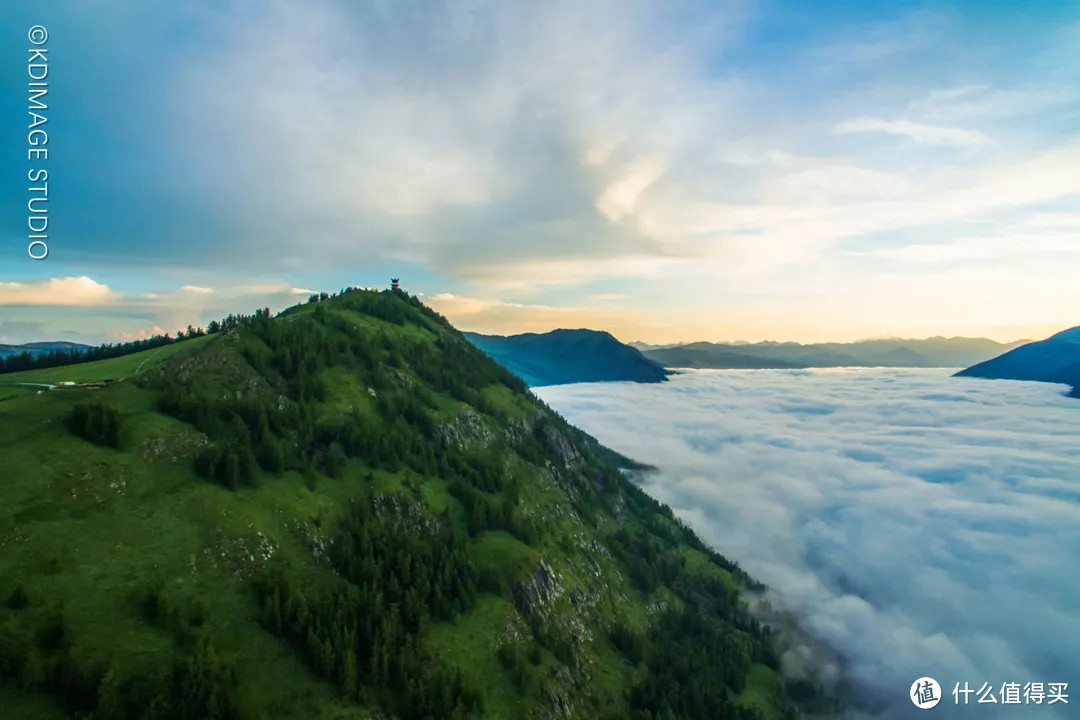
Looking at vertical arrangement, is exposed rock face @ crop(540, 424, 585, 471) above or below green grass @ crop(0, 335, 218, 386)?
below

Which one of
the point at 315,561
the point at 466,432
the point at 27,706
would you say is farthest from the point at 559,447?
the point at 27,706

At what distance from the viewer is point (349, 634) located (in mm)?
59156

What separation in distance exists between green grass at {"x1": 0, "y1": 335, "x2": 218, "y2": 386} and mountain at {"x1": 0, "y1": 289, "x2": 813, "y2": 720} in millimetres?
814

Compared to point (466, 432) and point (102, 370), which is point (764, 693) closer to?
point (466, 432)

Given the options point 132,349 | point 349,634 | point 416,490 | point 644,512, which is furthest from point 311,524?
point 644,512

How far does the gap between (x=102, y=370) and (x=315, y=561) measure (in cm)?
4666

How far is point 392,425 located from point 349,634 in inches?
2024

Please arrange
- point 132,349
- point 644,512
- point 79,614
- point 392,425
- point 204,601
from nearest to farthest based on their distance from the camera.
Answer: point 79,614
point 204,601
point 132,349
point 392,425
point 644,512

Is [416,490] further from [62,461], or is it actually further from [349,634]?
[62,461]

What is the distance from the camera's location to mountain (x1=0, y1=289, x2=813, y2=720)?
149ft

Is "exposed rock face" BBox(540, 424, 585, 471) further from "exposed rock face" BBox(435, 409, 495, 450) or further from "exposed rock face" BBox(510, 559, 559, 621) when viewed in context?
"exposed rock face" BBox(510, 559, 559, 621)

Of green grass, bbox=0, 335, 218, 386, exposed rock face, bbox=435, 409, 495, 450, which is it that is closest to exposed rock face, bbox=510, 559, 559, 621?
exposed rock face, bbox=435, 409, 495, 450

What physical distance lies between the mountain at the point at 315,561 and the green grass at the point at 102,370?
2.67 feet

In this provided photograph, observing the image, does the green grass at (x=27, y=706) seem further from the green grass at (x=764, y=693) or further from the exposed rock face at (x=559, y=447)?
the exposed rock face at (x=559, y=447)
